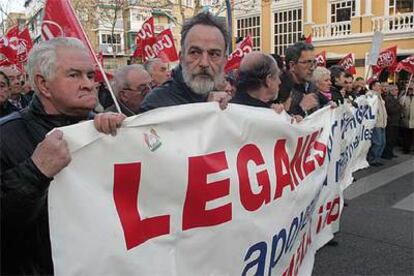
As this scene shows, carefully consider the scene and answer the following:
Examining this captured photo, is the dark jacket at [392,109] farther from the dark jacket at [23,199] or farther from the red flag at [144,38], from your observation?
the dark jacket at [23,199]

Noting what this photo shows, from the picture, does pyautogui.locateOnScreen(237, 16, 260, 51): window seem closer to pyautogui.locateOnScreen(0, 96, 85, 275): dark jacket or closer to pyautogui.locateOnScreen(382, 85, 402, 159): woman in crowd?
pyautogui.locateOnScreen(382, 85, 402, 159): woman in crowd

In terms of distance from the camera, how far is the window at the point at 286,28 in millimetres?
27016

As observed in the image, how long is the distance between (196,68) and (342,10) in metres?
24.7

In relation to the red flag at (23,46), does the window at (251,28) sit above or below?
above

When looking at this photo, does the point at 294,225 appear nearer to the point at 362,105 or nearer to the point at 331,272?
the point at 331,272

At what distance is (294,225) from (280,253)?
204mm

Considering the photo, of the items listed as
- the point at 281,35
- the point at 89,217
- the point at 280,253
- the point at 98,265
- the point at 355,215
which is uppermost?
the point at 281,35

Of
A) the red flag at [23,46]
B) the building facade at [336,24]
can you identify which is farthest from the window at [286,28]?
the red flag at [23,46]

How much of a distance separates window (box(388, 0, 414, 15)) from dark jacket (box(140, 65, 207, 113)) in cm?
2309

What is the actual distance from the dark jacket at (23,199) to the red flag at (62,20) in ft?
1.41

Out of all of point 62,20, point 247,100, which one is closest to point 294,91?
point 247,100

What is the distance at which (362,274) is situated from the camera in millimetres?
3652

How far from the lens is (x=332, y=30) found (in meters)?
24.6

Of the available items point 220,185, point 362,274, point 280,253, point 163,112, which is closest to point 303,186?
→ point 280,253
